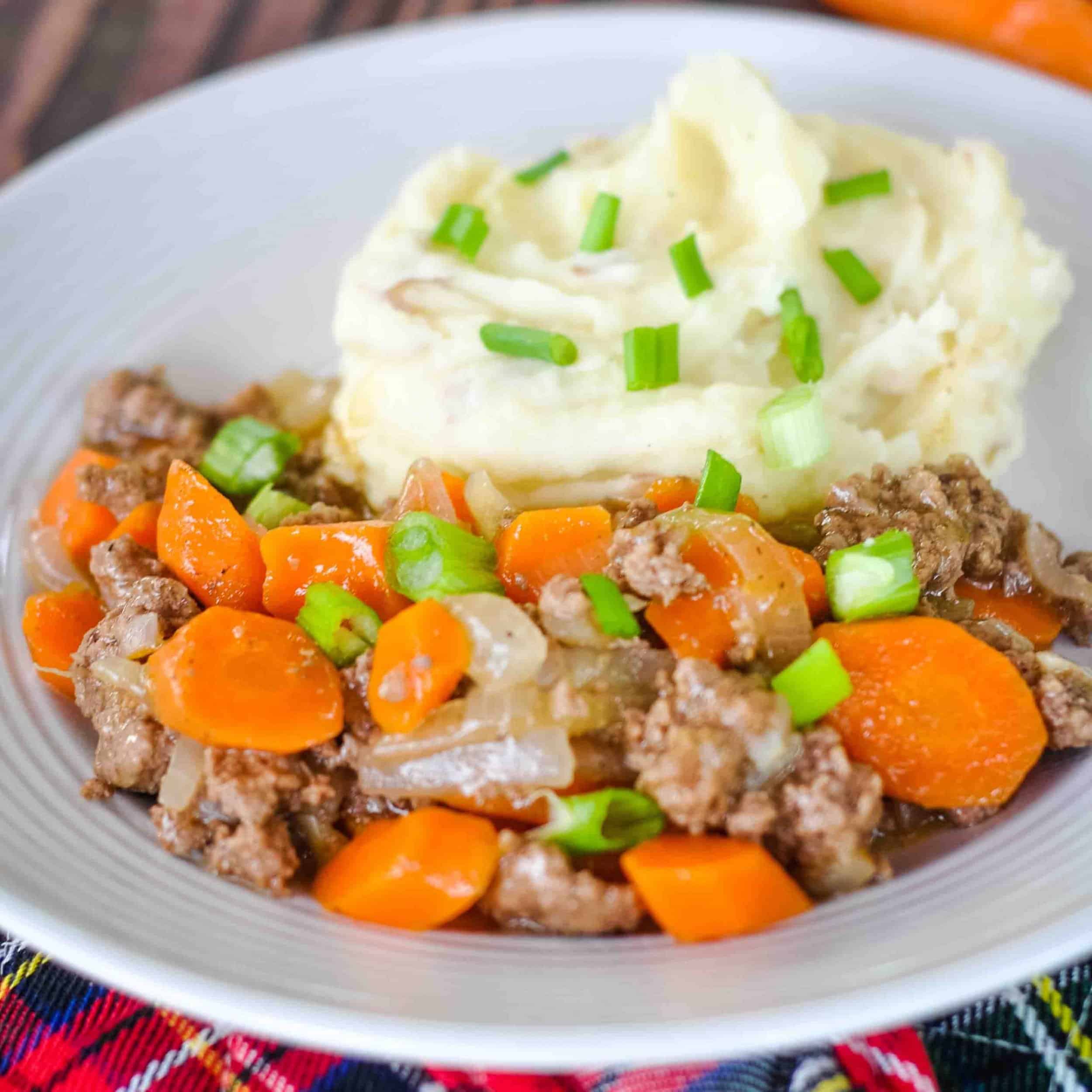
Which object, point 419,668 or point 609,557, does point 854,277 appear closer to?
point 609,557

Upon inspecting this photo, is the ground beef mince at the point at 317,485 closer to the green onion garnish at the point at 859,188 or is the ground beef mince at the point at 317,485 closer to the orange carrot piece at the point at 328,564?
the orange carrot piece at the point at 328,564

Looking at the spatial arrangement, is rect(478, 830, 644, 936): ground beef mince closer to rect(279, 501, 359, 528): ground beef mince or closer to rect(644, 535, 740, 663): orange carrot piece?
rect(644, 535, 740, 663): orange carrot piece

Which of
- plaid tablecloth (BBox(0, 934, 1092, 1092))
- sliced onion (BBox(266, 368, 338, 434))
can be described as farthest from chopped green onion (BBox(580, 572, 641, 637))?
sliced onion (BBox(266, 368, 338, 434))

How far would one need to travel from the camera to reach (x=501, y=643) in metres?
3.21

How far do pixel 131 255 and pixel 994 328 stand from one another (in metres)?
3.93

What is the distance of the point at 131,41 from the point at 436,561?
5.07 metres

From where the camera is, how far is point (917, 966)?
2.70m

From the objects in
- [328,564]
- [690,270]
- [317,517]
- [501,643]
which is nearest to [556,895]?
[501,643]

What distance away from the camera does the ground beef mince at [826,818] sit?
10.1 ft

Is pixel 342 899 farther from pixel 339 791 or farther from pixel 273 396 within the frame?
pixel 273 396

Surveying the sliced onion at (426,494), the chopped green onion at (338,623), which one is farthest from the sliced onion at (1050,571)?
the chopped green onion at (338,623)

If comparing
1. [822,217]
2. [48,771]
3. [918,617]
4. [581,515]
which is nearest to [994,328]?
[822,217]

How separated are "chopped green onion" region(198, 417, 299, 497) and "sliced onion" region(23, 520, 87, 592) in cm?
62

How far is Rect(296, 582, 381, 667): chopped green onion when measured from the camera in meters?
3.50
